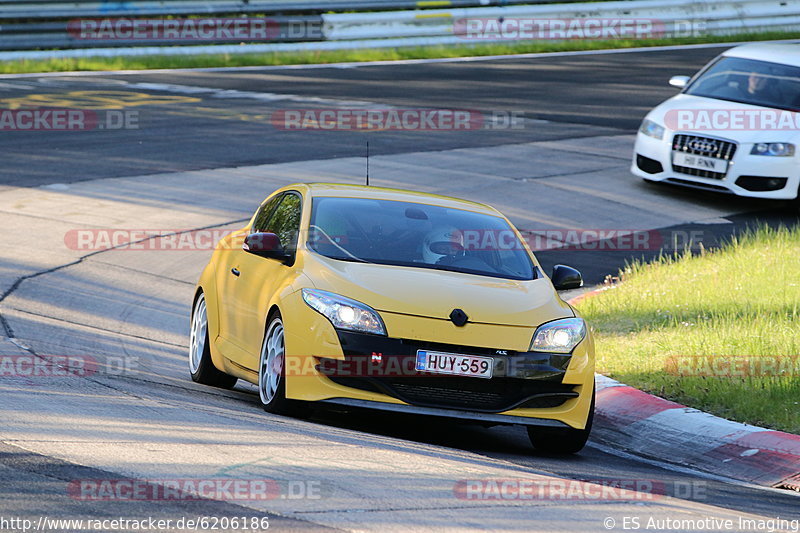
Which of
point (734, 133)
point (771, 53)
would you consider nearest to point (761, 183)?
point (734, 133)

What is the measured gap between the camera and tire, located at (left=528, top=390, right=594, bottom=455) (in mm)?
7535

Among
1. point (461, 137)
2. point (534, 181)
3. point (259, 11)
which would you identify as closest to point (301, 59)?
point (259, 11)

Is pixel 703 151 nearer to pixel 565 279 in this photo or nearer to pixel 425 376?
pixel 565 279

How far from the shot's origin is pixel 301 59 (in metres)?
28.1

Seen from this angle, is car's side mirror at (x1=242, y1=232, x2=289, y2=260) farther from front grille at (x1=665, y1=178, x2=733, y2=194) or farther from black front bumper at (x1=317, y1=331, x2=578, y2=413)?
front grille at (x1=665, y1=178, x2=733, y2=194)

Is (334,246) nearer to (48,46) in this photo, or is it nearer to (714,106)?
(714,106)

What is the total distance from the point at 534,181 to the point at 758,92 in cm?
335

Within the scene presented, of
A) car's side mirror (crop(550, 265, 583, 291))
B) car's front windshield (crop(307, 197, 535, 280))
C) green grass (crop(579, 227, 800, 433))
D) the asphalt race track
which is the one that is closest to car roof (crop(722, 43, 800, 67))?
the asphalt race track

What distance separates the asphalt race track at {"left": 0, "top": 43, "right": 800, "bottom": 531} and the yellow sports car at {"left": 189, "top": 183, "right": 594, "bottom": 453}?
301 millimetres

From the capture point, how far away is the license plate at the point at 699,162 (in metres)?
16.8

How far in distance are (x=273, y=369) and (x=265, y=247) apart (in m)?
0.81

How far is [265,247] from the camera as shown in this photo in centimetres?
800

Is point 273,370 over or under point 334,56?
under

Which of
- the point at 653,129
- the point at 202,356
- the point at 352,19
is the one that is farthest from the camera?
the point at 352,19
